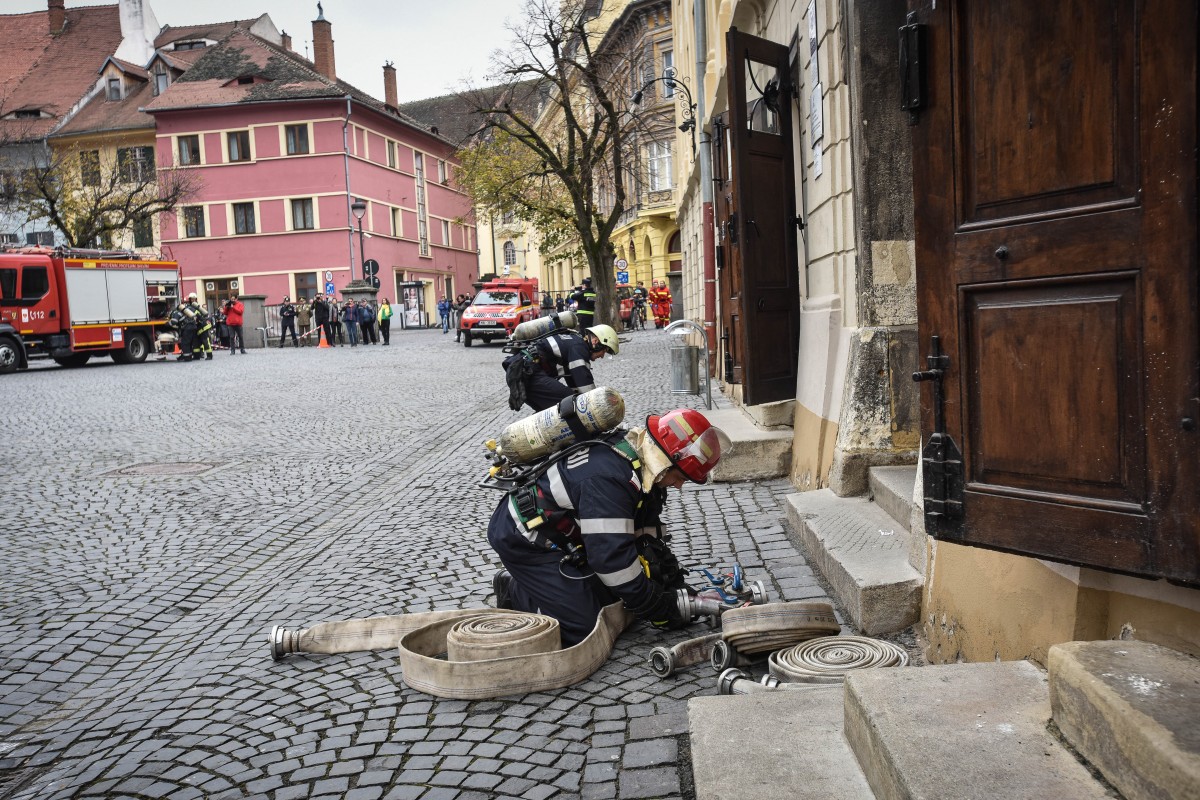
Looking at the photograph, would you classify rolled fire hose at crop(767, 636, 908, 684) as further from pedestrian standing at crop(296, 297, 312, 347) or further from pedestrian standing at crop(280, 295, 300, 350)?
pedestrian standing at crop(296, 297, 312, 347)

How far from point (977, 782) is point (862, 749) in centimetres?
57

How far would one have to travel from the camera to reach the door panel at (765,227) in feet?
27.6

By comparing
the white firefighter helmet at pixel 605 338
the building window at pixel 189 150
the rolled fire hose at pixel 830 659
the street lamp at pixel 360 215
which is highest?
the building window at pixel 189 150

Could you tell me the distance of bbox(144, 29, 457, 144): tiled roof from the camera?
1993 inches

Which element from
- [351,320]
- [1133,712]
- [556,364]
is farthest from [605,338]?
[351,320]

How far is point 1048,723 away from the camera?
281 centimetres

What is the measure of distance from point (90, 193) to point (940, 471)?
2032 inches

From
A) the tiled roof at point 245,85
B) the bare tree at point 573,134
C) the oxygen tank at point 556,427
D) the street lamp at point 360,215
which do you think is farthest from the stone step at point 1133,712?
the tiled roof at point 245,85

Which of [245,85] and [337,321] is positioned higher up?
[245,85]

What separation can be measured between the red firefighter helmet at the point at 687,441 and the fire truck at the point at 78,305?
26.2m

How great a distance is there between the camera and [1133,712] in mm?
2357

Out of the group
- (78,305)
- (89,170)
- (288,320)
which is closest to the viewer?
(78,305)

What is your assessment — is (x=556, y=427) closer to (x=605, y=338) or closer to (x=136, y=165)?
(x=605, y=338)

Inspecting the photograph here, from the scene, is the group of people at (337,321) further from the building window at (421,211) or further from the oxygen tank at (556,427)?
the oxygen tank at (556,427)
